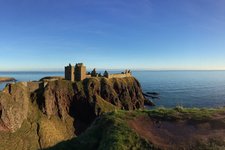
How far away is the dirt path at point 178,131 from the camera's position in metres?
15.3

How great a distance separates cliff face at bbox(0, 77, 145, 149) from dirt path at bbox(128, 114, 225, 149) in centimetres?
5338

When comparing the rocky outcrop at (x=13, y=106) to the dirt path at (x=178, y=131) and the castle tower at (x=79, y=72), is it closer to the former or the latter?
the castle tower at (x=79, y=72)

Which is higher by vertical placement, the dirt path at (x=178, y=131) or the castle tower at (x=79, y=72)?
the castle tower at (x=79, y=72)

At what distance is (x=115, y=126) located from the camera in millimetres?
17594

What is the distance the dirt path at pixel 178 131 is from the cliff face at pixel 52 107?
175ft

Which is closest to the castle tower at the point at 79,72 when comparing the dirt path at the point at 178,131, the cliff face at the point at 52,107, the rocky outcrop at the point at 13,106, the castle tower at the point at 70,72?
the castle tower at the point at 70,72

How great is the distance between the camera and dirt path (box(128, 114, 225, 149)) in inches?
601

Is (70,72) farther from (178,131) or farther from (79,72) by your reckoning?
(178,131)

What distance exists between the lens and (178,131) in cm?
1744

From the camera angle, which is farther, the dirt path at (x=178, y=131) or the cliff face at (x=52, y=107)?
the cliff face at (x=52, y=107)

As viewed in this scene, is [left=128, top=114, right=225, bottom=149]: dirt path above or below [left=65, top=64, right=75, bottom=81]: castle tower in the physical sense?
below

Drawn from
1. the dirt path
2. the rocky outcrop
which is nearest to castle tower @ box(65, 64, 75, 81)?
the rocky outcrop

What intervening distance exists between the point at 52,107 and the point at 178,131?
3010 inches

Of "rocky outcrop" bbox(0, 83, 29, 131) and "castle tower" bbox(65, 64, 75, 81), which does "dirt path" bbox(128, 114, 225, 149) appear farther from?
"castle tower" bbox(65, 64, 75, 81)
